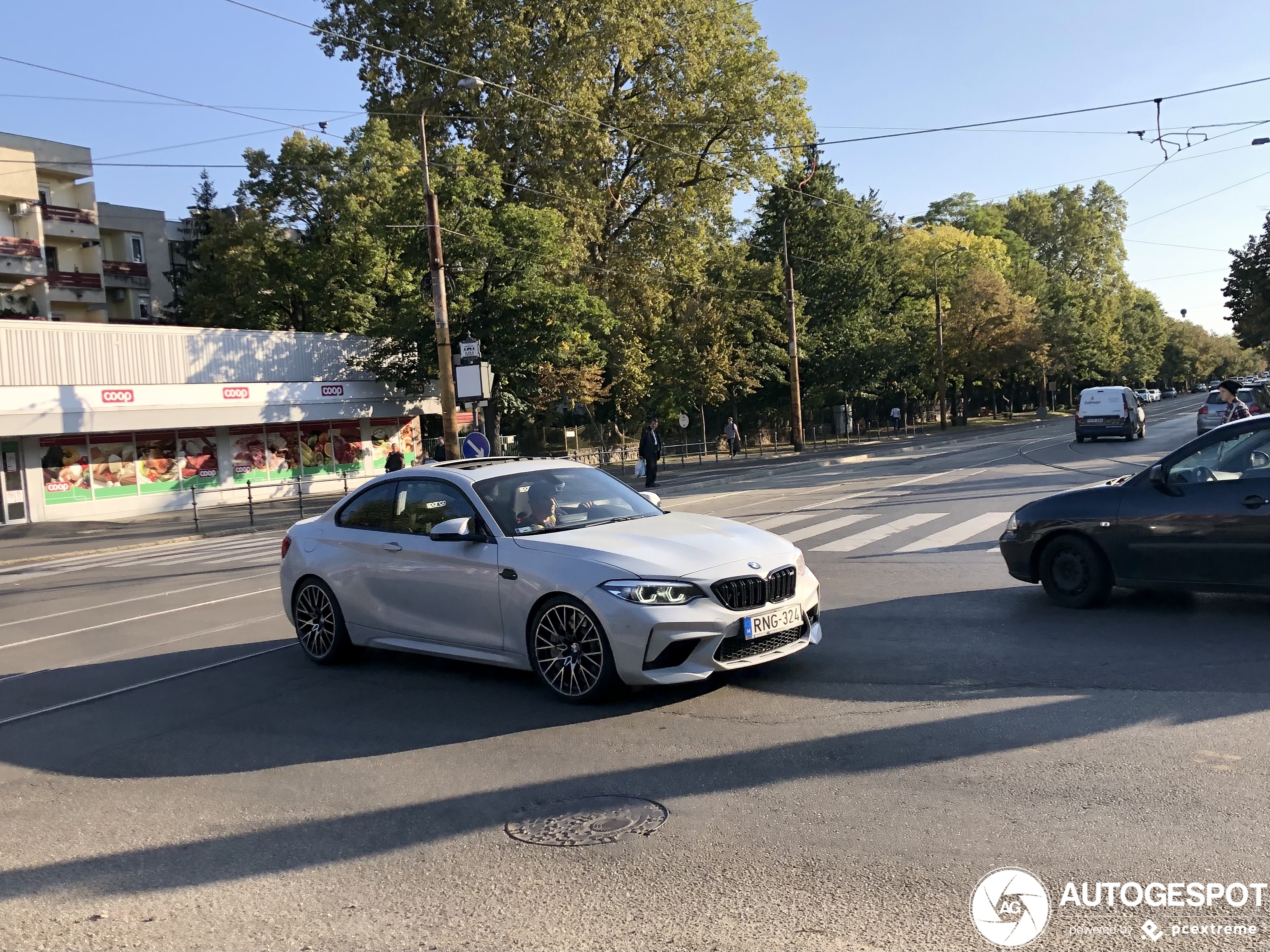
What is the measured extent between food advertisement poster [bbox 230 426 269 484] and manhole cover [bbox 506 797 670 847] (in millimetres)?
31462

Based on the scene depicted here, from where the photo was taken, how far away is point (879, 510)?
17672mm

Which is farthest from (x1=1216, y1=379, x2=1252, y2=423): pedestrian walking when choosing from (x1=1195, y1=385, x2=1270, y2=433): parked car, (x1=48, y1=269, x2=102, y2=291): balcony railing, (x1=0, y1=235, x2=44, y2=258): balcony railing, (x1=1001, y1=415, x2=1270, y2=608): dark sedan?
(x1=48, y1=269, x2=102, y2=291): balcony railing

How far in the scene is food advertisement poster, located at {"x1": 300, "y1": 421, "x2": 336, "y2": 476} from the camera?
118ft

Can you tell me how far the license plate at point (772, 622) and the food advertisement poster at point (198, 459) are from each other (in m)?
29.4

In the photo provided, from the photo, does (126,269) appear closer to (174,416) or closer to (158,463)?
(158,463)

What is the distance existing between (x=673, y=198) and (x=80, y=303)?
30.5 metres

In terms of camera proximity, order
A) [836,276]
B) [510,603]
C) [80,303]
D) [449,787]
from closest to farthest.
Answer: [449,787], [510,603], [80,303], [836,276]

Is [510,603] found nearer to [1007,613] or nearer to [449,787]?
[449,787]

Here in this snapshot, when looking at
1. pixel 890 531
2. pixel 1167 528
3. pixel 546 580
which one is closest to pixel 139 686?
pixel 546 580

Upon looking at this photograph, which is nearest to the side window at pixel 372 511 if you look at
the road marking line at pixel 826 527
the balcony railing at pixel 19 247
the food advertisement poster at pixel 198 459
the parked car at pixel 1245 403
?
the road marking line at pixel 826 527

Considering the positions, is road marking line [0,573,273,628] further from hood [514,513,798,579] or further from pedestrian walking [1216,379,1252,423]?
pedestrian walking [1216,379,1252,423]

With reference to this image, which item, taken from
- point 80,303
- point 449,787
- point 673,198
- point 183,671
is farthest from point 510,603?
point 80,303

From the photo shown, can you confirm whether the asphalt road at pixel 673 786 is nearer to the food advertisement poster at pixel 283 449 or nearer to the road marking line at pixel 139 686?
the road marking line at pixel 139 686

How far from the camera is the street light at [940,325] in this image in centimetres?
6331
